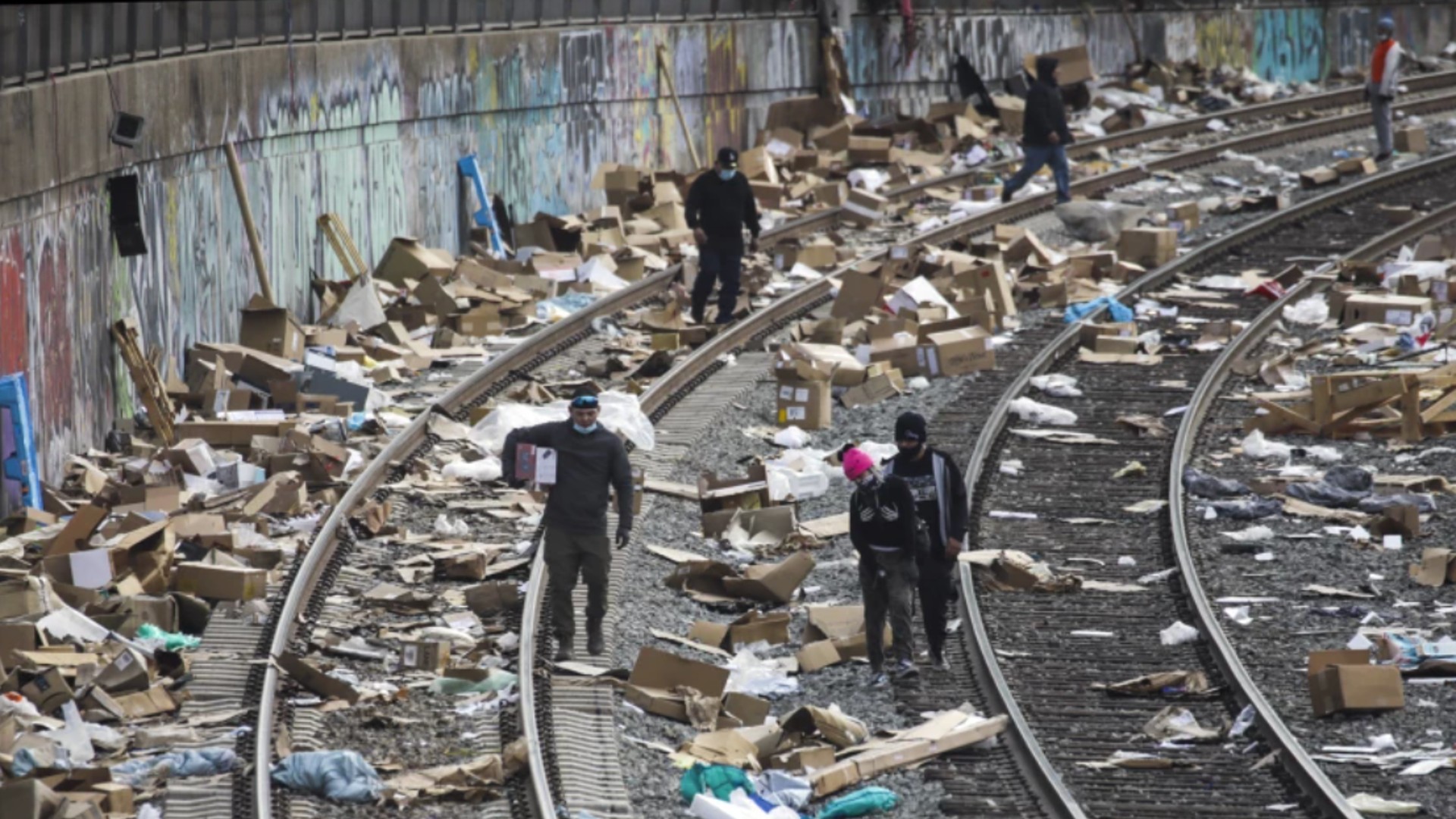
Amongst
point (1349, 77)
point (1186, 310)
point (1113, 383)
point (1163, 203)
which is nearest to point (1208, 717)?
point (1113, 383)

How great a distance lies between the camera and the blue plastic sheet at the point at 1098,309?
68.4ft

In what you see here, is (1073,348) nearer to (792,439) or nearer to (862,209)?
(792,439)

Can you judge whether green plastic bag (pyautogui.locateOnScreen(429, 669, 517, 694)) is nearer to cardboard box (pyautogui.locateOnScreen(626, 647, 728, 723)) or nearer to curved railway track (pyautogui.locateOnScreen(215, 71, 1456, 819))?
curved railway track (pyautogui.locateOnScreen(215, 71, 1456, 819))

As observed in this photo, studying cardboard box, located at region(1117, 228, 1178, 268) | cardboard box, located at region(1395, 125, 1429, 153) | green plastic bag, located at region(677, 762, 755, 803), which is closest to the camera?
green plastic bag, located at region(677, 762, 755, 803)

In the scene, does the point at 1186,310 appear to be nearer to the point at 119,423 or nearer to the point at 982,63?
the point at 119,423

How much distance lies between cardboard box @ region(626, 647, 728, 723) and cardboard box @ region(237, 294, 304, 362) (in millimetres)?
Answer: 8401

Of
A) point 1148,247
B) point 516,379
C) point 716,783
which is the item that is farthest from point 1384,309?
point 716,783

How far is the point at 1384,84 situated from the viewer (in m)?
28.3

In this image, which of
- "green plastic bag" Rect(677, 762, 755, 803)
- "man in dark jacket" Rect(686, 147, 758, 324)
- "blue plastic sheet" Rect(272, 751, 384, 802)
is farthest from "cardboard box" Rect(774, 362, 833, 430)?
"blue plastic sheet" Rect(272, 751, 384, 802)

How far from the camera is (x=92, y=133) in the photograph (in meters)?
16.9

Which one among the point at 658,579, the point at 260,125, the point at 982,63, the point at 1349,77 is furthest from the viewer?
the point at 1349,77

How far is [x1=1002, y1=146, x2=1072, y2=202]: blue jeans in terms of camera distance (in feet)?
84.3

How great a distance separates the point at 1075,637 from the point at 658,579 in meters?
2.64

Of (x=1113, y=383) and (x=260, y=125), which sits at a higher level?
(x=260, y=125)
